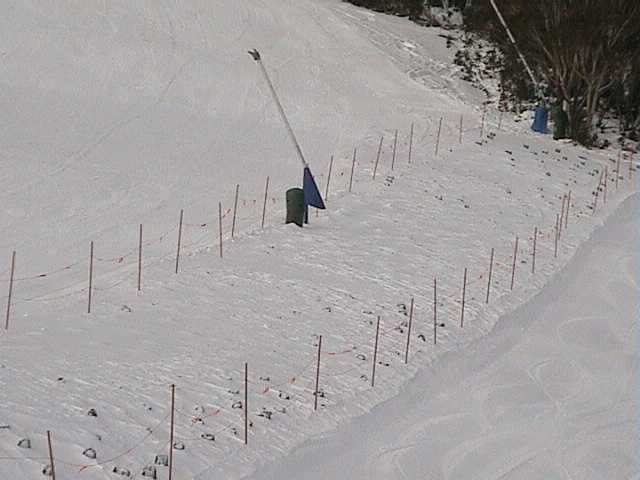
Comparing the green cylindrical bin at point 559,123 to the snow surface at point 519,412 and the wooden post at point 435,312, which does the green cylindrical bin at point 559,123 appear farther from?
the wooden post at point 435,312

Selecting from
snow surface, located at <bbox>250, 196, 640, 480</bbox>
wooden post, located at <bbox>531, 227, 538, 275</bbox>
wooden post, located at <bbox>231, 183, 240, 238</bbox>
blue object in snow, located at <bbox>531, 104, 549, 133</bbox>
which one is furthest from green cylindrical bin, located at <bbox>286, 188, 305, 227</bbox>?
blue object in snow, located at <bbox>531, 104, 549, 133</bbox>

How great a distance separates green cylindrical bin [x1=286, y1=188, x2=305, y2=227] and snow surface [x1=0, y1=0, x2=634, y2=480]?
36 centimetres

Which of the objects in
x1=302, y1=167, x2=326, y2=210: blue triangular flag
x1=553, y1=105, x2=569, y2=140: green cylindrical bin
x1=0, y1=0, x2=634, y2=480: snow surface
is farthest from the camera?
x1=553, y1=105, x2=569, y2=140: green cylindrical bin

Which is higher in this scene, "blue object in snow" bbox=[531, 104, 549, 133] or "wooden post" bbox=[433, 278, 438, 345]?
"blue object in snow" bbox=[531, 104, 549, 133]

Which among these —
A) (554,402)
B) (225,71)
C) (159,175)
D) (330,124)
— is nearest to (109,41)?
(225,71)

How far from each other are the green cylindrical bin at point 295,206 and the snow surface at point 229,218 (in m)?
0.36

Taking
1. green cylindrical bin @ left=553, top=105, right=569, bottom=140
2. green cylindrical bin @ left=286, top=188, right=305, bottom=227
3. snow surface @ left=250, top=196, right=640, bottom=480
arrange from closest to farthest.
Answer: snow surface @ left=250, top=196, right=640, bottom=480 < green cylindrical bin @ left=286, top=188, right=305, bottom=227 < green cylindrical bin @ left=553, top=105, right=569, bottom=140

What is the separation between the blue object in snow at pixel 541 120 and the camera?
89.6 ft

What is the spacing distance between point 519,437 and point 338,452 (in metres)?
2.06

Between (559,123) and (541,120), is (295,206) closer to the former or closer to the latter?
(559,123)

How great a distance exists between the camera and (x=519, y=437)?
36.6ft

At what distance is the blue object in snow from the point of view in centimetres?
2731

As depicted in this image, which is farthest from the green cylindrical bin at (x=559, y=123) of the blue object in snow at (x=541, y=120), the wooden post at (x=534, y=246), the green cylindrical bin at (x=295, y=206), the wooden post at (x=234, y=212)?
the green cylindrical bin at (x=295, y=206)

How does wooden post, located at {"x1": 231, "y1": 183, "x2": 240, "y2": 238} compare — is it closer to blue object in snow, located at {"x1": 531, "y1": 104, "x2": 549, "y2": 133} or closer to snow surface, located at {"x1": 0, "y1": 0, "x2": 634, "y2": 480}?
snow surface, located at {"x1": 0, "y1": 0, "x2": 634, "y2": 480}
